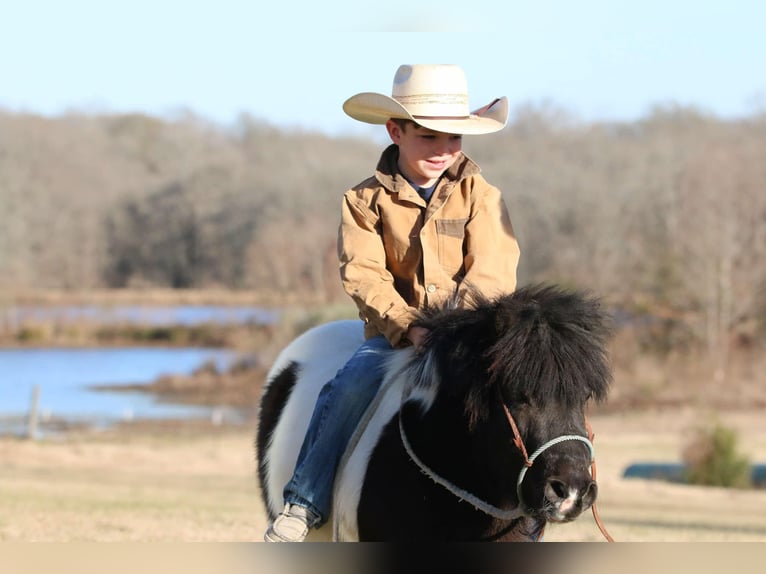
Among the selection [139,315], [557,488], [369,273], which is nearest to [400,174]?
[369,273]

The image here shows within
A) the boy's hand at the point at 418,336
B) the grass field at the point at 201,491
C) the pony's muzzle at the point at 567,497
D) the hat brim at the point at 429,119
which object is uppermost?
the hat brim at the point at 429,119

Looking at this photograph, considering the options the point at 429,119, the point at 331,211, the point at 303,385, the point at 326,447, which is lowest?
the point at 331,211

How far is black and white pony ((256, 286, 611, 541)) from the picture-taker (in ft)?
11.5

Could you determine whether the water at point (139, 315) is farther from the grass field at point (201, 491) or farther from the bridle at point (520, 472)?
the bridle at point (520, 472)

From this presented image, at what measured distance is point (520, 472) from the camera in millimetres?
3543

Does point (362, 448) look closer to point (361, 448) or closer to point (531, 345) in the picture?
point (361, 448)

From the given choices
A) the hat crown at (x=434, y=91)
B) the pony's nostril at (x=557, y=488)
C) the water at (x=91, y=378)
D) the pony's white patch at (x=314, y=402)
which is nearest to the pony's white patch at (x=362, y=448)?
the pony's white patch at (x=314, y=402)

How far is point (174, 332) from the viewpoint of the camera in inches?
1879

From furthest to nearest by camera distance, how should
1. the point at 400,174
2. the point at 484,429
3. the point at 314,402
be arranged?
the point at 314,402
the point at 400,174
the point at 484,429

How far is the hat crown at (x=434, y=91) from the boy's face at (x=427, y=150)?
0.08m

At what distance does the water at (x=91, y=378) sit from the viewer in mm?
33562

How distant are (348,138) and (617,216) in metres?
47.7

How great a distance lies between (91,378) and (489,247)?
1474 inches

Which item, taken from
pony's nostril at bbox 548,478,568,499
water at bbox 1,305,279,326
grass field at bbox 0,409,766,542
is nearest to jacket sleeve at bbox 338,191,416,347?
pony's nostril at bbox 548,478,568,499
